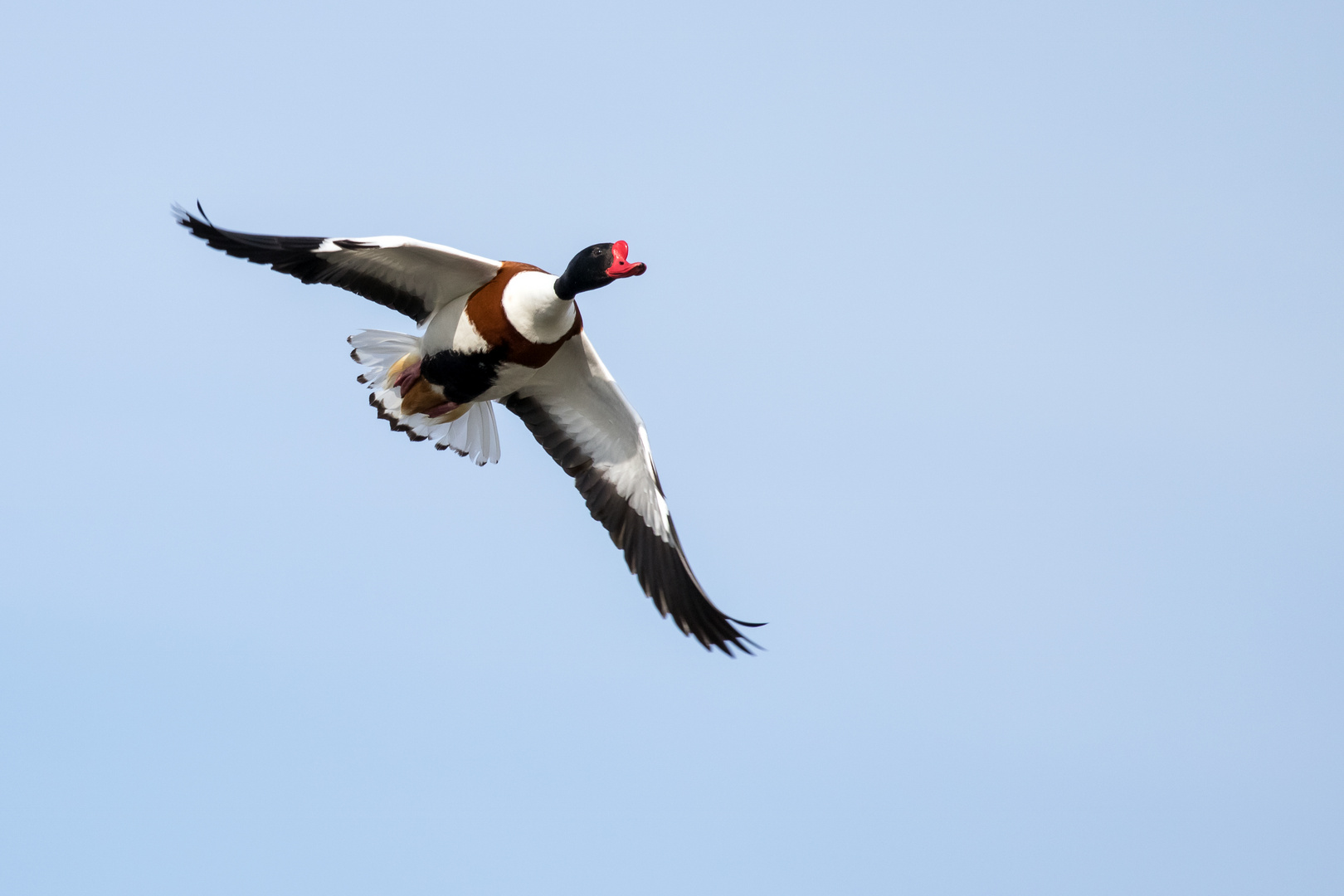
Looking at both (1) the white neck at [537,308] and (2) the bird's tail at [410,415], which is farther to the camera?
(2) the bird's tail at [410,415]

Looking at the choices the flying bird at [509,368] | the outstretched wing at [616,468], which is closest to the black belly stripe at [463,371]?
the flying bird at [509,368]

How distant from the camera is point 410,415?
9.55m

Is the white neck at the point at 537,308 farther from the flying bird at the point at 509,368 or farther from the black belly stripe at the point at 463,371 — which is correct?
the black belly stripe at the point at 463,371

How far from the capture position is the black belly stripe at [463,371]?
28.8ft

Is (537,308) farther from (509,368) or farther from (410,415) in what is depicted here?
(410,415)

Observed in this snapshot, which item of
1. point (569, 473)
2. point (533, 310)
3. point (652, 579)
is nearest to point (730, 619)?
point (652, 579)

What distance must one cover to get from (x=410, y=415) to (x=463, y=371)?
31.5 inches

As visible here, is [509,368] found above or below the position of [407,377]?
below

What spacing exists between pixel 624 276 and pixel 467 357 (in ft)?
4.82

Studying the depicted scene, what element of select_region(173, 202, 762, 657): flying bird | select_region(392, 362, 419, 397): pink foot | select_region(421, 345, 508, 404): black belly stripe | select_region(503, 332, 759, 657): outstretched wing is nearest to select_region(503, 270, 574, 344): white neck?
select_region(173, 202, 762, 657): flying bird

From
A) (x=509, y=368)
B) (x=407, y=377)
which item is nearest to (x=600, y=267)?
(x=509, y=368)

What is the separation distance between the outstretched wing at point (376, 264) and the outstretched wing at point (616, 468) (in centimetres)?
84

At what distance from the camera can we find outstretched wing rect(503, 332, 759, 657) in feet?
29.8

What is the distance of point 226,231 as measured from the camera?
8.54 m
